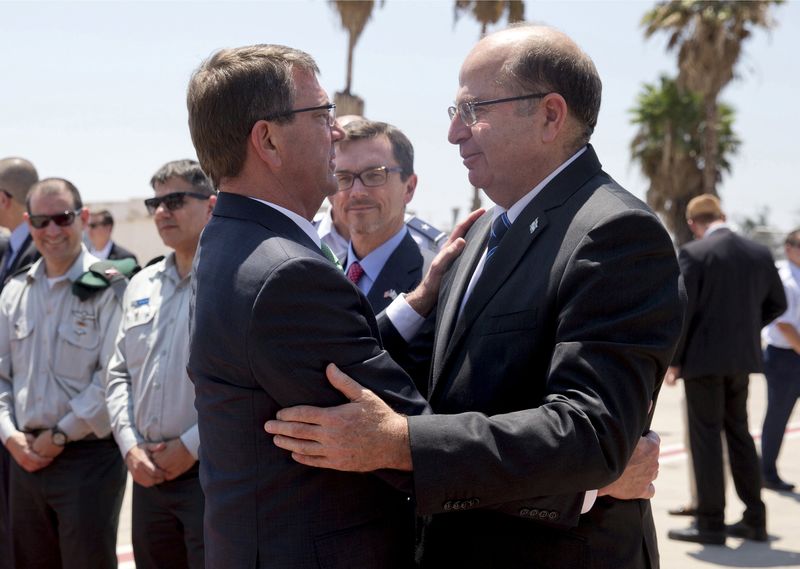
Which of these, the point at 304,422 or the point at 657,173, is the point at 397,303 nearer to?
the point at 304,422

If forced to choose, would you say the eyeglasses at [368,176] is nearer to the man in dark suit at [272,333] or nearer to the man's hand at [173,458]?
the man's hand at [173,458]

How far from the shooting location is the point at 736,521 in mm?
7051

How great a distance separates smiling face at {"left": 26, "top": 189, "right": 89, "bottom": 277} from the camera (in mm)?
4820

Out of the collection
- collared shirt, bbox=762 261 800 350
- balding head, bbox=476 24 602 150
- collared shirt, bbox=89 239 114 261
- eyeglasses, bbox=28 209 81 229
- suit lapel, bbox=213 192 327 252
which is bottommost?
collared shirt, bbox=762 261 800 350

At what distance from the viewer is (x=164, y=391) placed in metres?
4.14

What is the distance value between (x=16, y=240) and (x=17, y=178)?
0.46 meters

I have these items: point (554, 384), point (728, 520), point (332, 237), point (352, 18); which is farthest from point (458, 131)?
point (352, 18)

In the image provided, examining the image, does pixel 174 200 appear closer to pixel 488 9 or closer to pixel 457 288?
pixel 457 288

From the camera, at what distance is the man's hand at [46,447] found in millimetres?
4492

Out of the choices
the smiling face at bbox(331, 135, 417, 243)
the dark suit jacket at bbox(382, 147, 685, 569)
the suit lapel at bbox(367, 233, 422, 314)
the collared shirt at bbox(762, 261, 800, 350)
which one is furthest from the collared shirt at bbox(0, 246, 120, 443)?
the collared shirt at bbox(762, 261, 800, 350)

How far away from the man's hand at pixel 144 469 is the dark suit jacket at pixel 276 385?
1822 mm

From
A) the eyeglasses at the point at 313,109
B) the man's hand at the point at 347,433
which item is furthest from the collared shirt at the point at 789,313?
the man's hand at the point at 347,433

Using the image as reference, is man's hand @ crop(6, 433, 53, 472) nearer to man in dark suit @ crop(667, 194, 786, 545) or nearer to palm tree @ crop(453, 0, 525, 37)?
man in dark suit @ crop(667, 194, 786, 545)

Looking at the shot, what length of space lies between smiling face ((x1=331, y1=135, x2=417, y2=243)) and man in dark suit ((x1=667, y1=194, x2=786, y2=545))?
119 inches
